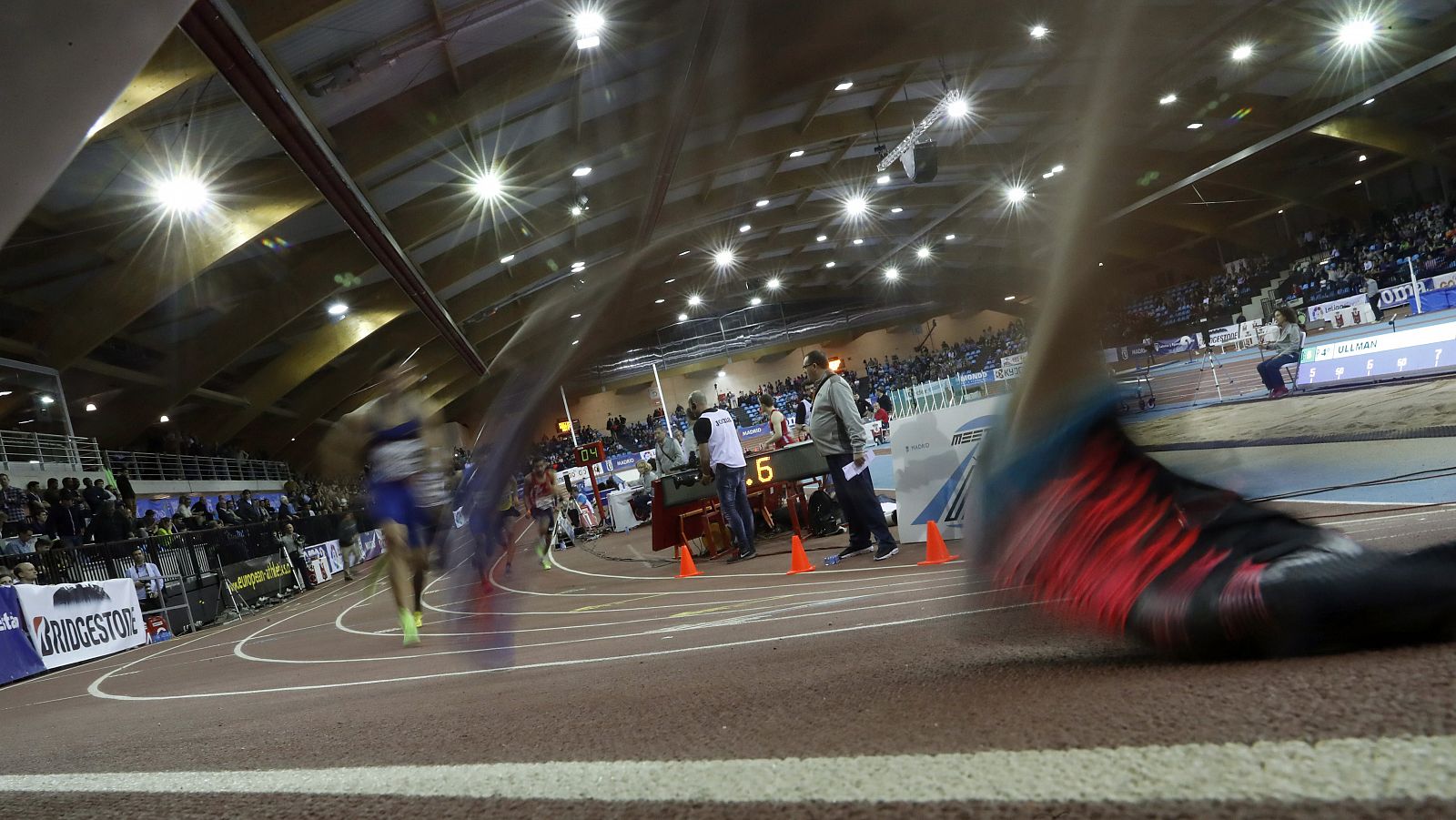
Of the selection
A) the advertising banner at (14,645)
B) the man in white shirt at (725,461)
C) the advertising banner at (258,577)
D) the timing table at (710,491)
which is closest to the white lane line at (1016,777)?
the man in white shirt at (725,461)

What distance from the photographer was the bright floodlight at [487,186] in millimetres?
19422

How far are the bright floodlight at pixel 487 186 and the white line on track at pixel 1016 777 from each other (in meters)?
19.4

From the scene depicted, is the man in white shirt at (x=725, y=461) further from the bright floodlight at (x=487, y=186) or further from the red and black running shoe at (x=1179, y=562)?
the bright floodlight at (x=487, y=186)

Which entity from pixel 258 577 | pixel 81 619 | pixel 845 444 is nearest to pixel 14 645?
pixel 81 619

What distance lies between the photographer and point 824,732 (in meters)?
1.55

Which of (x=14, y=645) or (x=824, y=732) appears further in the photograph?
(x=14, y=645)

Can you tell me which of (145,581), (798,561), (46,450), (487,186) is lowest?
(798,561)

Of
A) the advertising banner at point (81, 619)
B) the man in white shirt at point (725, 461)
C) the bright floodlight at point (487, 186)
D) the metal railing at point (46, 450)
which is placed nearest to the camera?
the man in white shirt at point (725, 461)

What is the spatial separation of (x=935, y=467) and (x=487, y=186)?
1538 cm

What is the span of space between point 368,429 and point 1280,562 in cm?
526

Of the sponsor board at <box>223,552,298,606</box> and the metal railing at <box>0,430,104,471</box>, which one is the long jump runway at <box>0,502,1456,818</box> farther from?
the metal railing at <box>0,430,104,471</box>

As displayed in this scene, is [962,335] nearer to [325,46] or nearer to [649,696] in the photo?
[649,696]

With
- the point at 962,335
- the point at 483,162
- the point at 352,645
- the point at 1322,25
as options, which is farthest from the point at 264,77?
the point at 1322,25

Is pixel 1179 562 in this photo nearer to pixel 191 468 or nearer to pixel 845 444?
pixel 845 444
